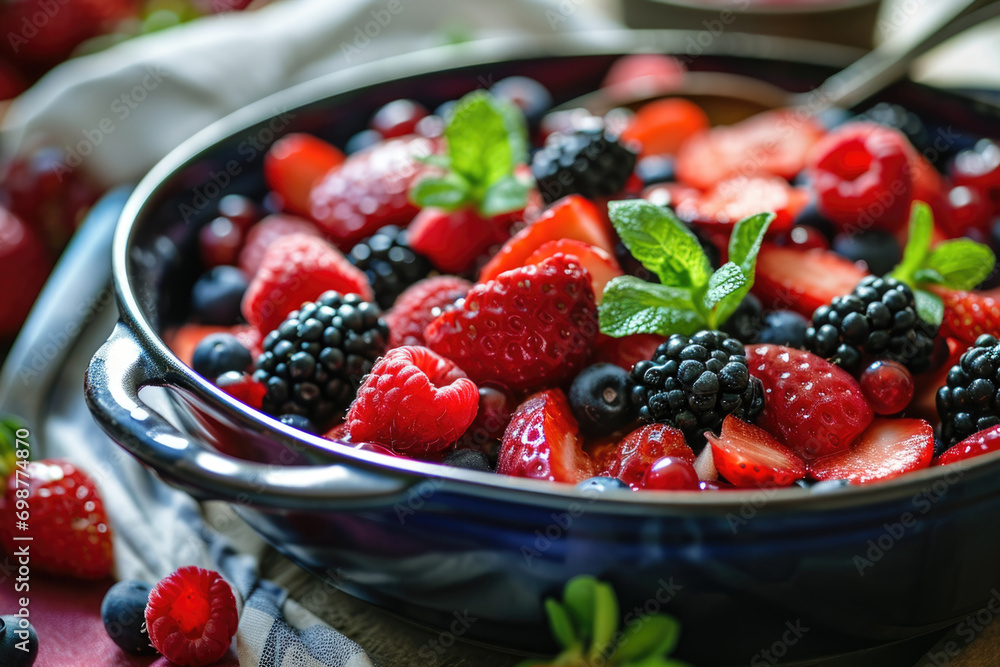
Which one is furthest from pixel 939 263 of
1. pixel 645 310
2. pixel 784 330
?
pixel 645 310

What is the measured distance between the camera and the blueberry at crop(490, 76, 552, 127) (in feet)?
6.63

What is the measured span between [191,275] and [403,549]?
0.89 meters

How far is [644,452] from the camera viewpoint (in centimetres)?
111

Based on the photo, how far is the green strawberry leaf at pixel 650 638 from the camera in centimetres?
90

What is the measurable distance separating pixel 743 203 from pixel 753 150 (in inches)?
12.5

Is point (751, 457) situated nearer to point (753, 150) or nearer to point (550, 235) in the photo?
point (550, 235)

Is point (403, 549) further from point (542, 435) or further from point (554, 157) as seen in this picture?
point (554, 157)

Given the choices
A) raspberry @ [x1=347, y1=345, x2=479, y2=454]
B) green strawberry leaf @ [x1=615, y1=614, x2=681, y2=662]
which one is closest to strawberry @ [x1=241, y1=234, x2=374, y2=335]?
raspberry @ [x1=347, y1=345, x2=479, y2=454]

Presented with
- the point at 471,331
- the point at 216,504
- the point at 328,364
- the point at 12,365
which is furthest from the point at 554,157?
the point at 12,365

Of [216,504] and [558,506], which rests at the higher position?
[558,506]

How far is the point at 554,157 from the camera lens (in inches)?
61.9

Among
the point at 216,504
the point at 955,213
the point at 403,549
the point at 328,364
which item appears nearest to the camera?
the point at 403,549

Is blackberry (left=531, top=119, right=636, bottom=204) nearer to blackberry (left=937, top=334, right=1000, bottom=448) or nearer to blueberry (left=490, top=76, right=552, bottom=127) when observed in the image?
blueberry (left=490, top=76, right=552, bottom=127)

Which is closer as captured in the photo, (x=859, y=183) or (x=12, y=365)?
(x=859, y=183)
